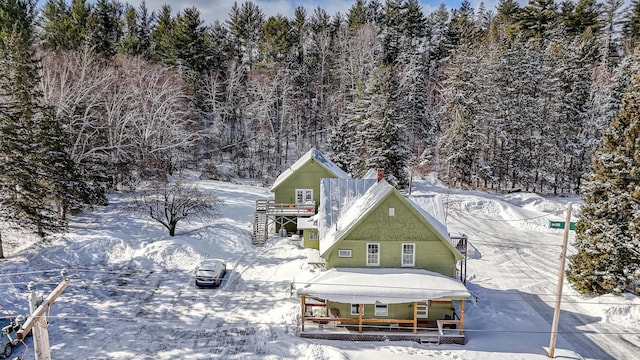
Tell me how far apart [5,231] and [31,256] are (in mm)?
6013

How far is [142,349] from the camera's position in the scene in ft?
58.9

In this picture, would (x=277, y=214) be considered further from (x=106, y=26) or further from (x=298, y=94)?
(x=106, y=26)

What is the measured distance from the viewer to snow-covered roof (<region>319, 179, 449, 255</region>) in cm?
2069

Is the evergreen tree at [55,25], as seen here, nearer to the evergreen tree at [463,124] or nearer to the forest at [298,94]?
the forest at [298,94]

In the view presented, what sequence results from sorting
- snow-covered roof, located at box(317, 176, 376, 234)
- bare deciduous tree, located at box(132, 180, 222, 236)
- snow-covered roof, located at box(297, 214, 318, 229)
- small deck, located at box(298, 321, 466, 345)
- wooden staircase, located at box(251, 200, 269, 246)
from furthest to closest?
wooden staircase, located at box(251, 200, 269, 246) < bare deciduous tree, located at box(132, 180, 222, 236) < snow-covered roof, located at box(297, 214, 318, 229) < snow-covered roof, located at box(317, 176, 376, 234) < small deck, located at box(298, 321, 466, 345)

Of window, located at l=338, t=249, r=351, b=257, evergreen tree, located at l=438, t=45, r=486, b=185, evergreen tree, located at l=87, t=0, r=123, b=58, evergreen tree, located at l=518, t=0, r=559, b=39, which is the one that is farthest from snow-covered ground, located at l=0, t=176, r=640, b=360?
evergreen tree, located at l=518, t=0, r=559, b=39

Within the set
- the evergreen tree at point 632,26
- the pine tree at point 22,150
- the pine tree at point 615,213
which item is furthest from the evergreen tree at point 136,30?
the evergreen tree at point 632,26

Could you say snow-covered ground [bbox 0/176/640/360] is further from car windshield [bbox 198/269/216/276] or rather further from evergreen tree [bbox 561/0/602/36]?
evergreen tree [bbox 561/0/602/36]

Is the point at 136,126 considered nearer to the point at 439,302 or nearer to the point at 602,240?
the point at 439,302

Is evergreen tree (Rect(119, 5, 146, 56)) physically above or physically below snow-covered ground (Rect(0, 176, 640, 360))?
above

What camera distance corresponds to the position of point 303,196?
33969mm

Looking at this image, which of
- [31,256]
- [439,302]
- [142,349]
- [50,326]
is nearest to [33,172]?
[31,256]

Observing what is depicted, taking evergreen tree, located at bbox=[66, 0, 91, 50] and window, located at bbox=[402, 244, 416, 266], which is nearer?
window, located at bbox=[402, 244, 416, 266]

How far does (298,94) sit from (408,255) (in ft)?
143
